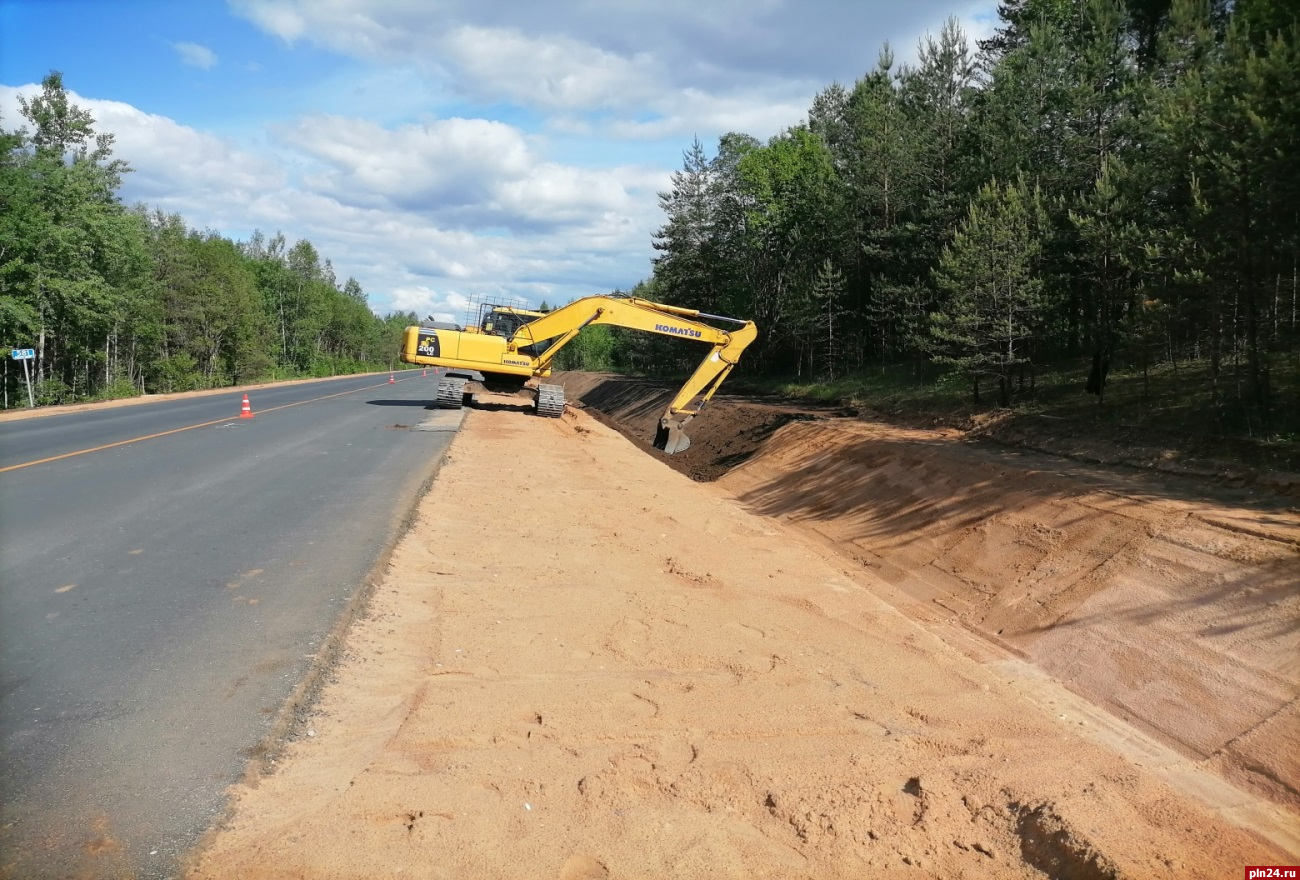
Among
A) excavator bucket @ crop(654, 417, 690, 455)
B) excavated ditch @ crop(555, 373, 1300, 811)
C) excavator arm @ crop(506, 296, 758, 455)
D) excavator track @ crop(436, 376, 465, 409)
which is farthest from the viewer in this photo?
excavator track @ crop(436, 376, 465, 409)

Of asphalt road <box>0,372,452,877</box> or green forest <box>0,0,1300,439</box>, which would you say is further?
green forest <box>0,0,1300,439</box>

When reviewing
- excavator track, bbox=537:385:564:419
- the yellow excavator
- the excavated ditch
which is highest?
the yellow excavator

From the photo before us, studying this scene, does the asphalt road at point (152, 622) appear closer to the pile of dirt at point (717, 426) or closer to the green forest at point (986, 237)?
the pile of dirt at point (717, 426)

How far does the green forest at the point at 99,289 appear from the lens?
31984mm

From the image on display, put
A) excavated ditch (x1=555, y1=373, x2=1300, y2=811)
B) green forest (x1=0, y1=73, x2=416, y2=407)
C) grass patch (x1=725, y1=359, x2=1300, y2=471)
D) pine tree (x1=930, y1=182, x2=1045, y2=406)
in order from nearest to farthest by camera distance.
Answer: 1. excavated ditch (x1=555, y1=373, x2=1300, y2=811)
2. grass patch (x1=725, y1=359, x2=1300, y2=471)
3. pine tree (x1=930, y1=182, x2=1045, y2=406)
4. green forest (x1=0, y1=73, x2=416, y2=407)

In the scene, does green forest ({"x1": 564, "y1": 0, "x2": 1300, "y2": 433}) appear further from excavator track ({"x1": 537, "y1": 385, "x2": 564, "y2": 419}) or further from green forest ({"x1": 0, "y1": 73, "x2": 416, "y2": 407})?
green forest ({"x1": 0, "y1": 73, "x2": 416, "y2": 407})

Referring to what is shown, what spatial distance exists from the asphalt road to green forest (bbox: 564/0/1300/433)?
41.9ft

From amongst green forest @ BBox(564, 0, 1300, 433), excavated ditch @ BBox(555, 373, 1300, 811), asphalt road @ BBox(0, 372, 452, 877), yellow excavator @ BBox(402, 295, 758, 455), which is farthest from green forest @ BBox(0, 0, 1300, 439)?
asphalt road @ BBox(0, 372, 452, 877)

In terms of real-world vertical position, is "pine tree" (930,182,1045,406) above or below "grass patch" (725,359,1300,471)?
above

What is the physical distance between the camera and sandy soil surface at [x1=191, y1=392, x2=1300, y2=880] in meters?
3.79

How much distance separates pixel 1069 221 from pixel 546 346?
1399 cm

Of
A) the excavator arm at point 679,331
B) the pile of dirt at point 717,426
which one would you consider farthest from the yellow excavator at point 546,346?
the pile of dirt at point 717,426

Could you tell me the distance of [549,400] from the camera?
81.8 feet

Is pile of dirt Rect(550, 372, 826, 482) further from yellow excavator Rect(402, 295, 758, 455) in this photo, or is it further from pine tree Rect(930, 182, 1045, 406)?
pine tree Rect(930, 182, 1045, 406)
